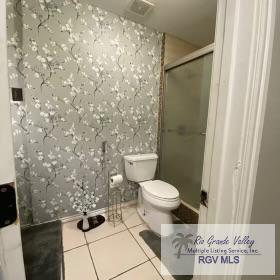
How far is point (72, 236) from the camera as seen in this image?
163cm

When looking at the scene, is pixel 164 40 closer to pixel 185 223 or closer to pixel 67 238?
pixel 185 223

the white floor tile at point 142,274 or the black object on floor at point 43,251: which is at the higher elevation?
the black object on floor at point 43,251

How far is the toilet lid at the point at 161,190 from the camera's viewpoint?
1611 mm

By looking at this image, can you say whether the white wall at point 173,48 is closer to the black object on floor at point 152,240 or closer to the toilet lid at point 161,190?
the toilet lid at point 161,190

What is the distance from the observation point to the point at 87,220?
70.3 inches

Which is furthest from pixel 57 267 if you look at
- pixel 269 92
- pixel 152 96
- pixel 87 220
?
pixel 152 96

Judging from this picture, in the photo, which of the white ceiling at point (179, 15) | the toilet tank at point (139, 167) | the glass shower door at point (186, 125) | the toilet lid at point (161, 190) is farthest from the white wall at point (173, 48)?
the toilet lid at point (161, 190)

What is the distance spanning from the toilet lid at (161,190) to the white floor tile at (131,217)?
0.45 metres

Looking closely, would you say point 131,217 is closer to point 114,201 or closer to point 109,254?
point 114,201

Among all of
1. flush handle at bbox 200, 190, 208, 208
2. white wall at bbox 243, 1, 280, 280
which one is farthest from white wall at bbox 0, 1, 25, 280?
white wall at bbox 243, 1, 280, 280

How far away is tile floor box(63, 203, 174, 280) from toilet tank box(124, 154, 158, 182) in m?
0.53

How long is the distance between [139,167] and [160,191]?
0.41 m

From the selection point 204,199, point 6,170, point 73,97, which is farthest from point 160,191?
point 6,170

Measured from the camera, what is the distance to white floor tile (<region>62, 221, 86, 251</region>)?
1523 mm
